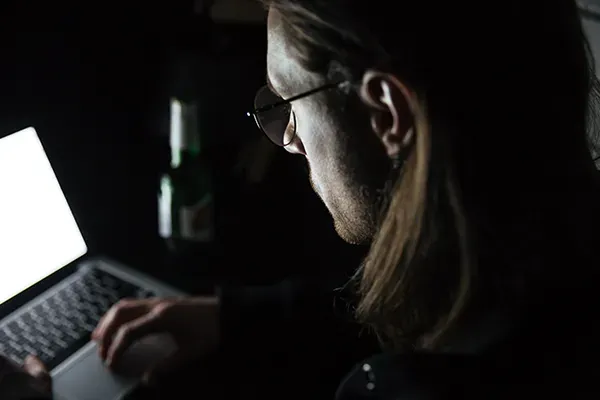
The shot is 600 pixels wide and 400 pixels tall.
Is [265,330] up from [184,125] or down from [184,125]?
down

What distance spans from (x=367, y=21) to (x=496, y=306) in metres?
0.25

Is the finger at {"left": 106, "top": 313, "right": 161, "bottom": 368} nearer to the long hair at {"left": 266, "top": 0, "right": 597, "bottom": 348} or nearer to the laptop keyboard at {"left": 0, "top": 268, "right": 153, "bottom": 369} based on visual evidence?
the laptop keyboard at {"left": 0, "top": 268, "right": 153, "bottom": 369}

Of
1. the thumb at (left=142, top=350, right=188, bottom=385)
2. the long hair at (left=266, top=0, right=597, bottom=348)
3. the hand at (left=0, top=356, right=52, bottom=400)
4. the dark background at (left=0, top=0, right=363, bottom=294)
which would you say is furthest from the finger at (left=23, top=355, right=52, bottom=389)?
the long hair at (left=266, top=0, right=597, bottom=348)

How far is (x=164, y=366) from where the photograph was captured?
881mm

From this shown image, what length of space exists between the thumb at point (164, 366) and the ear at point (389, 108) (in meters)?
0.44

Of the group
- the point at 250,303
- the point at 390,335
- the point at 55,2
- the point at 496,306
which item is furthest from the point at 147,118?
the point at 496,306

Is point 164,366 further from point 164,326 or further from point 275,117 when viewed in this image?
point 275,117

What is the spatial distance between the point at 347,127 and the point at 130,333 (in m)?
0.42

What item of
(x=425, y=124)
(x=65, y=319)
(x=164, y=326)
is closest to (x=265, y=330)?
(x=164, y=326)

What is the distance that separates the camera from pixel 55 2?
922 mm

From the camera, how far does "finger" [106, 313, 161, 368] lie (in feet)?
2.81

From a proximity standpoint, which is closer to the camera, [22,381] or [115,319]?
[22,381]

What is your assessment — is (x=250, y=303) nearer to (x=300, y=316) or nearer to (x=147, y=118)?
(x=300, y=316)

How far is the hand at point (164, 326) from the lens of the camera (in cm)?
87
